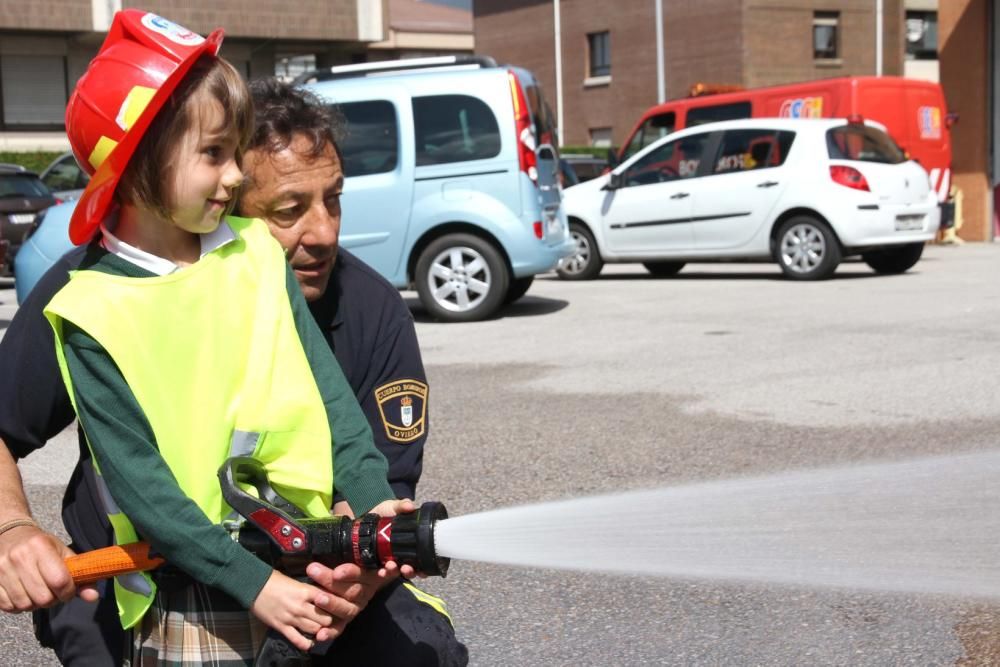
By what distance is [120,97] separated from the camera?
81.4 inches

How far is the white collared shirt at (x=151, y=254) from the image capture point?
6.98ft

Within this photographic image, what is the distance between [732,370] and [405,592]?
6.39m

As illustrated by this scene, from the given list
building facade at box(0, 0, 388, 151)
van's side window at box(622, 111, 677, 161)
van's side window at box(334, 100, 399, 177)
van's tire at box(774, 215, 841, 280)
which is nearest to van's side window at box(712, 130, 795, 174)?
van's tire at box(774, 215, 841, 280)

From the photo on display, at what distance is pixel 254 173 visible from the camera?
275cm

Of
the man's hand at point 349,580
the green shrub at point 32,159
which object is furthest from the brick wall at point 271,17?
the man's hand at point 349,580

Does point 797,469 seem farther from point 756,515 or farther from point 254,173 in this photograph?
point 254,173

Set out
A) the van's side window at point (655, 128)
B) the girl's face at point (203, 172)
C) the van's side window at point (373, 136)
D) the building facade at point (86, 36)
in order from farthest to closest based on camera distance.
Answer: the building facade at point (86, 36)
the van's side window at point (655, 128)
the van's side window at point (373, 136)
the girl's face at point (203, 172)

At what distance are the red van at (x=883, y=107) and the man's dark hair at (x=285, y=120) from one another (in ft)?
54.4

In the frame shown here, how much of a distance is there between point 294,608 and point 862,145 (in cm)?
1421

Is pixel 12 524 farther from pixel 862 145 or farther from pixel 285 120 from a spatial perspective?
pixel 862 145

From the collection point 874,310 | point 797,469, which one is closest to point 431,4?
point 874,310

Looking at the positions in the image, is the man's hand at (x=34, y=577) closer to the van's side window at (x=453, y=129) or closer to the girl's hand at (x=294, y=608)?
the girl's hand at (x=294, y=608)

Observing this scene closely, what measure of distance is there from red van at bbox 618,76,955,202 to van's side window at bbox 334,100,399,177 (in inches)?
289

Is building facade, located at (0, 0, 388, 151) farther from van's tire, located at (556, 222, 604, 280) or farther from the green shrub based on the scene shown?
van's tire, located at (556, 222, 604, 280)
